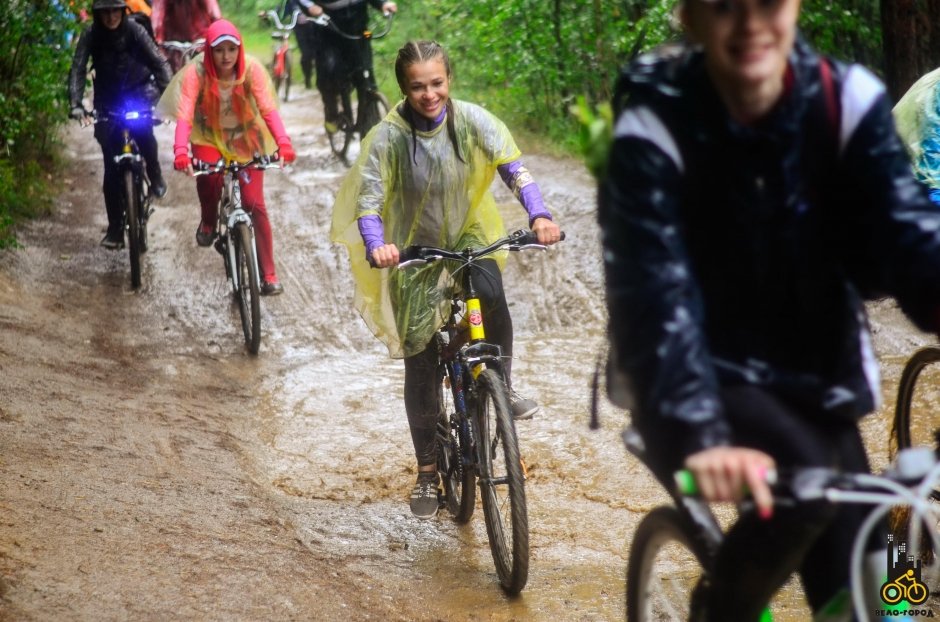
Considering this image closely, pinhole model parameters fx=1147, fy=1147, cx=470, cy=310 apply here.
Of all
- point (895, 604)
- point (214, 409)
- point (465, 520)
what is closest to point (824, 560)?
point (895, 604)

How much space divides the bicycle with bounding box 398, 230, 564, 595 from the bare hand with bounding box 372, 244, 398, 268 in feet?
0.13

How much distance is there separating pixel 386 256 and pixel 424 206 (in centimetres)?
62

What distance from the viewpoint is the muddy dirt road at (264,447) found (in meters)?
4.31

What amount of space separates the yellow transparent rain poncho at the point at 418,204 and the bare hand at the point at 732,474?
3.00 meters

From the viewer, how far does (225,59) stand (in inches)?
307

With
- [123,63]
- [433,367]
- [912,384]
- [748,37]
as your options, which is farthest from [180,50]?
[748,37]

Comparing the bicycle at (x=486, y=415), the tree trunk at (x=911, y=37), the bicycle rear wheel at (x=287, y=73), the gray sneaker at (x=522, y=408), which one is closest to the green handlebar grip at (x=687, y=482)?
the bicycle at (x=486, y=415)

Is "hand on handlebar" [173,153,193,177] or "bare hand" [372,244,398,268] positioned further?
"hand on handlebar" [173,153,193,177]

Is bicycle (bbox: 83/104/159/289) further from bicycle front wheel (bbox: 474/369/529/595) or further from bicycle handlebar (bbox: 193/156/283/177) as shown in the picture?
bicycle front wheel (bbox: 474/369/529/595)

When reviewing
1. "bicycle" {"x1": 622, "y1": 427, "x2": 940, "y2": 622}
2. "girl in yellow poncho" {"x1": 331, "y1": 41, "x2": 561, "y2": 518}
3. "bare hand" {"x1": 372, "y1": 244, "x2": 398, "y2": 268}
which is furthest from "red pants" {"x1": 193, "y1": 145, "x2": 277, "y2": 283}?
"bicycle" {"x1": 622, "y1": 427, "x2": 940, "y2": 622}

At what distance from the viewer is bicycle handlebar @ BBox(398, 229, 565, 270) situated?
4.53 m

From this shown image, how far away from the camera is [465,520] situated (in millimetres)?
5281

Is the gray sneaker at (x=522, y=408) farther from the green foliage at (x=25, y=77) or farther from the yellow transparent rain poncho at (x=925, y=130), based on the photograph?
the green foliage at (x=25, y=77)

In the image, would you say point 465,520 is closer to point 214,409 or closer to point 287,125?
point 214,409
